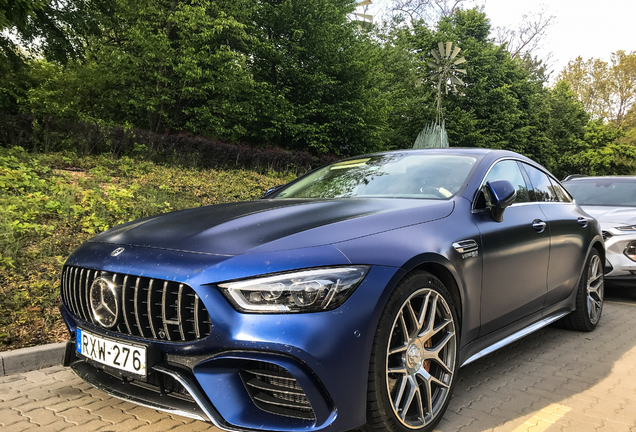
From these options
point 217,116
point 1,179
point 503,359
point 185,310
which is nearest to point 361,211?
point 185,310

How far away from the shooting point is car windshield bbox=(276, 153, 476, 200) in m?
3.30

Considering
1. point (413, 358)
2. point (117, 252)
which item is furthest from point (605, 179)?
point (117, 252)

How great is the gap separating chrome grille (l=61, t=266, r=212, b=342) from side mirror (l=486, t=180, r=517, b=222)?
6.55 feet

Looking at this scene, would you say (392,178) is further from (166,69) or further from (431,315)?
(166,69)

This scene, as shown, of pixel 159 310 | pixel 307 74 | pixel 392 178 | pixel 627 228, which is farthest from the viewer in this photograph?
pixel 307 74

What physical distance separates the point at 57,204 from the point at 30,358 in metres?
3.67

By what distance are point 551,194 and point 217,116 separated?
526 inches

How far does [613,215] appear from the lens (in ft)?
21.6

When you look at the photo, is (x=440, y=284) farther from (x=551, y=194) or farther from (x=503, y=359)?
(x=551, y=194)

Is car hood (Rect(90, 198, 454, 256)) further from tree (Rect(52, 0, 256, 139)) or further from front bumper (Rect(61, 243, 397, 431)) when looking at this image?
tree (Rect(52, 0, 256, 139))

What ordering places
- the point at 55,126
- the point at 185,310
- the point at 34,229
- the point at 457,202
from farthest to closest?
the point at 55,126 < the point at 34,229 < the point at 457,202 < the point at 185,310

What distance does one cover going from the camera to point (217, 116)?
16.2 metres

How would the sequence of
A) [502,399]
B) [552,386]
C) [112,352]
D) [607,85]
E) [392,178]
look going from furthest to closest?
[607,85] < [392,178] < [552,386] < [502,399] < [112,352]

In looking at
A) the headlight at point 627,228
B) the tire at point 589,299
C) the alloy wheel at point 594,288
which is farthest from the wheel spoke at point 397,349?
the headlight at point 627,228
